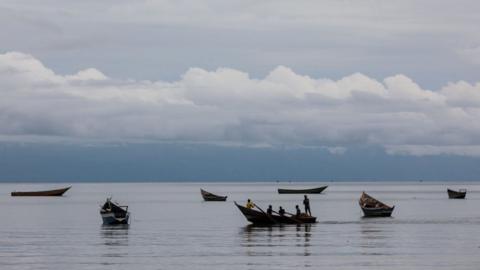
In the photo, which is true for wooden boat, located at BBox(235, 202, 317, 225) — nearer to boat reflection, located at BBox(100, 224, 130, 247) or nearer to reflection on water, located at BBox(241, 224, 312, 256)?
reflection on water, located at BBox(241, 224, 312, 256)

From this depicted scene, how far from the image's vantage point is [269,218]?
7588cm

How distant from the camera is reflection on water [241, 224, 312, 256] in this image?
181 feet

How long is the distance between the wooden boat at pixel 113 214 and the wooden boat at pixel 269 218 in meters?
11.9

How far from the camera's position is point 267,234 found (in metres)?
68.0

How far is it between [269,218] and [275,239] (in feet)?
41.9

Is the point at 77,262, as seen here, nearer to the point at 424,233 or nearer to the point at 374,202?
the point at 424,233

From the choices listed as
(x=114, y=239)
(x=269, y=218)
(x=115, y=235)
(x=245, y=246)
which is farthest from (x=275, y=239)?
(x=115, y=235)

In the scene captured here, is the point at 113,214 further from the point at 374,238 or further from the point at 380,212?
the point at 380,212

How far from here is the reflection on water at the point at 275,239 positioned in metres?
55.2

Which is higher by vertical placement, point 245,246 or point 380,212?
point 380,212

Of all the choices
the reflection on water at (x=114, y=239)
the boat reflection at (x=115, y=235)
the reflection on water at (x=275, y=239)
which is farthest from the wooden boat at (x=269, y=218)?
the reflection on water at (x=114, y=239)

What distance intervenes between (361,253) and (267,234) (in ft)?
51.5

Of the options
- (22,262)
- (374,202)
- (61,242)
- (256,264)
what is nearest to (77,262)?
(22,262)

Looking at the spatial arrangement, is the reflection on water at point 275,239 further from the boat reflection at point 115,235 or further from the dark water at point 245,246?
the boat reflection at point 115,235
